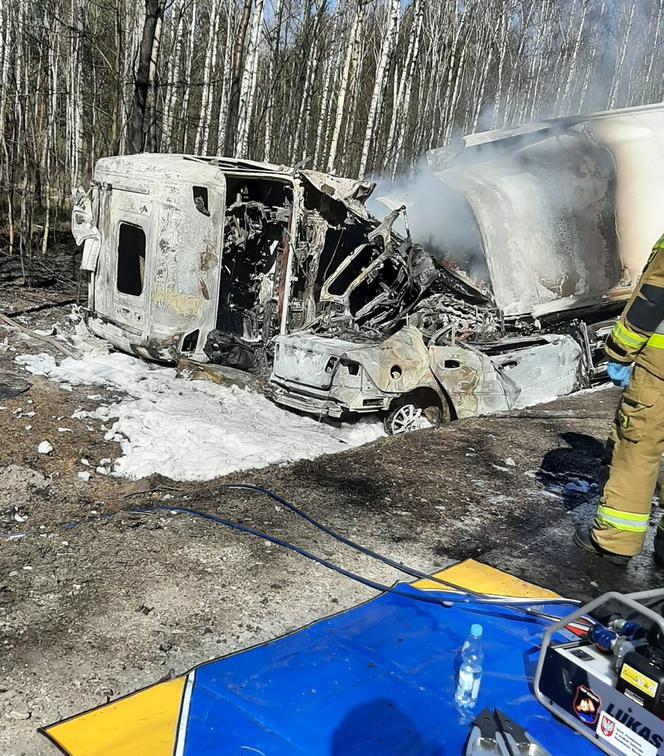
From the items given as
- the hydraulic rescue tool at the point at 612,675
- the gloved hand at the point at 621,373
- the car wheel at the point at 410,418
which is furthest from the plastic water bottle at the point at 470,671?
the car wheel at the point at 410,418

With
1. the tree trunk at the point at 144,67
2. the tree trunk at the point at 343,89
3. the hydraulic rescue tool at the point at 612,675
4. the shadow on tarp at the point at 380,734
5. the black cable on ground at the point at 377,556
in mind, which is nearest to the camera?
the hydraulic rescue tool at the point at 612,675

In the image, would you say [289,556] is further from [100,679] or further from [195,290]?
[195,290]

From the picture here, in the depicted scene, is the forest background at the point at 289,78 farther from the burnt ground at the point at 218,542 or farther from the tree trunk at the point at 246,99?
the burnt ground at the point at 218,542

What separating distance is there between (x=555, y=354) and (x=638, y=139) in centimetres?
276

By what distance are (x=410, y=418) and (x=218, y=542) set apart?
3.24m

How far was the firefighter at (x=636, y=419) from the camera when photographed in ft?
10.6

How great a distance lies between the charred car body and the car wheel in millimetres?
19

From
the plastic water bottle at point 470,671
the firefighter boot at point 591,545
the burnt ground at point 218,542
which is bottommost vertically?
the burnt ground at point 218,542

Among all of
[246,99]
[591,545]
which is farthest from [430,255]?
[246,99]

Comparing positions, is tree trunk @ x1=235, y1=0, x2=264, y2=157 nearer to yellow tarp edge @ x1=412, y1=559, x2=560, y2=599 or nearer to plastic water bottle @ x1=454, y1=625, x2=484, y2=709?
yellow tarp edge @ x1=412, y1=559, x2=560, y2=599

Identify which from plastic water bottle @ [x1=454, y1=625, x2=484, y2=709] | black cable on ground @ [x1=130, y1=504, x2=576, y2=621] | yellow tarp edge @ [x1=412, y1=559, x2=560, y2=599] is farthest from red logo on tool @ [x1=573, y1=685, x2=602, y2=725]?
yellow tarp edge @ [x1=412, y1=559, x2=560, y2=599]

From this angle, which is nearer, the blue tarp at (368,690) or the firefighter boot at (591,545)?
the blue tarp at (368,690)

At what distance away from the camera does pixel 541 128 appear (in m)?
7.92

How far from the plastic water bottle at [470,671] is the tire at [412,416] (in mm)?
4058
